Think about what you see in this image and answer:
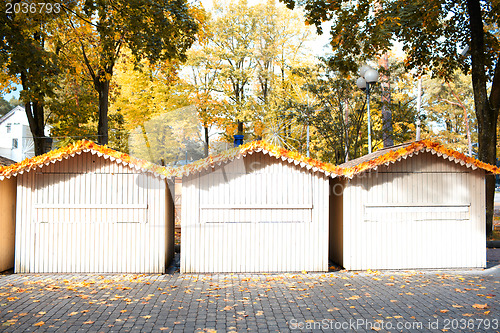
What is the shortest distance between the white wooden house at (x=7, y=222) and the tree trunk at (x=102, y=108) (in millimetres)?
8556

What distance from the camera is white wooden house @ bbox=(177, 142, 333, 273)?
10.1 meters

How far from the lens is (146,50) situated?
12.1 m

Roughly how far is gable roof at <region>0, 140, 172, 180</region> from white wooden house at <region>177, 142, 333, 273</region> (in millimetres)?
859

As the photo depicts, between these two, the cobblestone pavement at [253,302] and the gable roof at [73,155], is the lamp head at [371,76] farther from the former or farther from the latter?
the gable roof at [73,155]

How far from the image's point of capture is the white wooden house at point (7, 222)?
10.1 m

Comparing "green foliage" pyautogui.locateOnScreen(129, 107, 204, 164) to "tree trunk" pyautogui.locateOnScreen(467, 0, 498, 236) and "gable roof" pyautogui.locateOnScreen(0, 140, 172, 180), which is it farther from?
"tree trunk" pyautogui.locateOnScreen(467, 0, 498, 236)

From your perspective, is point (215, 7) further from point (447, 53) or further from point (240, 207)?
point (240, 207)

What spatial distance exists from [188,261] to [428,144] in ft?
20.7

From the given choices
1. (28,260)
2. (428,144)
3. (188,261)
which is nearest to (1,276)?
(28,260)

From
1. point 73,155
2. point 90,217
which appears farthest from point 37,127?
point 90,217

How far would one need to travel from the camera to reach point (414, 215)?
10.5 meters

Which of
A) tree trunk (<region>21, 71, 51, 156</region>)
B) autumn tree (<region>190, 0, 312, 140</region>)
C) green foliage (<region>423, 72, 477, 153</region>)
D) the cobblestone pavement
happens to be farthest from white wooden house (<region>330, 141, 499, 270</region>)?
green foliage (<region>423, 72, 477, 153</region>)

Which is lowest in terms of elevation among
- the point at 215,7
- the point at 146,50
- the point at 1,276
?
the point at 1,276

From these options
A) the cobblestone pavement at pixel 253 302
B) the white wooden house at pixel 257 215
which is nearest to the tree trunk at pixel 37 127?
the cobblestone pavement at pixel 253 302
